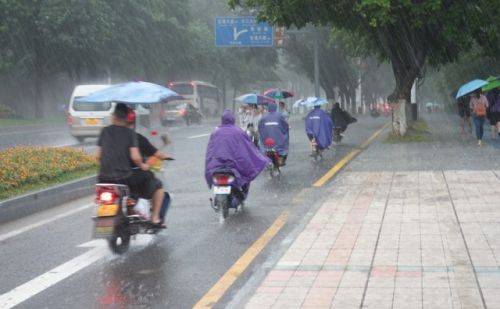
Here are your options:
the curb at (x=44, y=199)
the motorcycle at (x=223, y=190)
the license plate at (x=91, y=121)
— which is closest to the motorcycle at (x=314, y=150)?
the curb at (x=44, y=199)

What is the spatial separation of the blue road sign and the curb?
25.8 m

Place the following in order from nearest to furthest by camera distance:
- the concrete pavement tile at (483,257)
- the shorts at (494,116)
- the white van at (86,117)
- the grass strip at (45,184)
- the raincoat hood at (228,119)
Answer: the concrete pavement tile at (483,257)
the raincoat hood at (228,119)
the grass strip at (45,184)
the shorts at (494,116)
the white van at (86,117)

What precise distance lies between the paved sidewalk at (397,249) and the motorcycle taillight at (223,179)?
130 centimetres

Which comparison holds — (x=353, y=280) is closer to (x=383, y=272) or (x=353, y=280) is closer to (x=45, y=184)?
(x=383, y=272)

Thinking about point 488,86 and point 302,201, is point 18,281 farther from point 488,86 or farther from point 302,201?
point 488,86

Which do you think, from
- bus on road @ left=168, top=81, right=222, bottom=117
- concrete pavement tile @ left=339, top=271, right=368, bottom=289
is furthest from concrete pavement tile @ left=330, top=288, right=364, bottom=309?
bus on road @ left=168, top=81, right=222, bottom=117

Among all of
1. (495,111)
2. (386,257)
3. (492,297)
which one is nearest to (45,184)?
(386,257)

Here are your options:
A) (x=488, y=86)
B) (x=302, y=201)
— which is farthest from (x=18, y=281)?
(x=488, y=86)

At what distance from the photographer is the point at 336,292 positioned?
20.3 ft

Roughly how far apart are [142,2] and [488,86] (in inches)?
1349

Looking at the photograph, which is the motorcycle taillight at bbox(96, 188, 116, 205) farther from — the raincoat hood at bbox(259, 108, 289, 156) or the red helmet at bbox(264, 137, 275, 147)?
the raincoat hood at bbox(259, 108, 289, 156)

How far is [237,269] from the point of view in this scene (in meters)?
7.45

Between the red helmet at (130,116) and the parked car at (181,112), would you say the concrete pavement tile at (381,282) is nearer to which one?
the red helmet at (130,116)

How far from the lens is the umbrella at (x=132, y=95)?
340 inches
